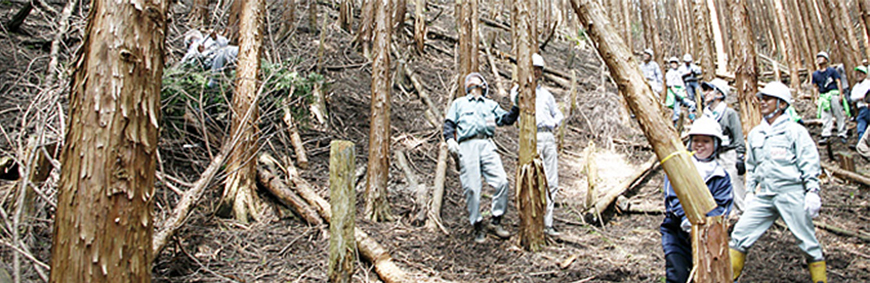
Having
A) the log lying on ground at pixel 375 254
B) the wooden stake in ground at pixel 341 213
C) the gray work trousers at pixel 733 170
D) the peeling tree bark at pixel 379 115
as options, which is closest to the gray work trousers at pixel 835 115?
the gray work trousers at pixel 733 170

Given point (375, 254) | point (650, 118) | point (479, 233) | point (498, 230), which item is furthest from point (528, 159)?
point (650, 118)

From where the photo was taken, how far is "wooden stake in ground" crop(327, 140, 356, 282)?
3.23m

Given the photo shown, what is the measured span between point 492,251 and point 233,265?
99.3 inches

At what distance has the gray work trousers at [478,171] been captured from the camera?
5.34 m

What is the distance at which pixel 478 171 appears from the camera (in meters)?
5.36

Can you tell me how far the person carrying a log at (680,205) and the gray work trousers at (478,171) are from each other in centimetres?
210

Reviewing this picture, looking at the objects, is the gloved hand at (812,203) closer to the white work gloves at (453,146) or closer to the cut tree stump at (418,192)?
the white work gloves at (453,146)

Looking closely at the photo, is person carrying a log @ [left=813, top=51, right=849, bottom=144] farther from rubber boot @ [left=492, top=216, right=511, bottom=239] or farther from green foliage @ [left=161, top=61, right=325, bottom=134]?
green foliage @ [left=161, top=61, right=325, bottom=134]

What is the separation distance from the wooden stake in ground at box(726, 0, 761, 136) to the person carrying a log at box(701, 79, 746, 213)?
1.14m

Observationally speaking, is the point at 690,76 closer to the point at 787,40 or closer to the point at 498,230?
the point at 787,40

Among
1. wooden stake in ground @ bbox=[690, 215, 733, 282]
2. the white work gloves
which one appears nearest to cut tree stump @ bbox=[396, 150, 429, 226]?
the white work gloves

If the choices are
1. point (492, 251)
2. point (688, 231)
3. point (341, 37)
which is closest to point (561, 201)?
point (492, 251)

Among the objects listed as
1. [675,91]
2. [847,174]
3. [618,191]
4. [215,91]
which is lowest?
[847,174]

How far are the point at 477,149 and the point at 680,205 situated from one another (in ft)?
7.99
